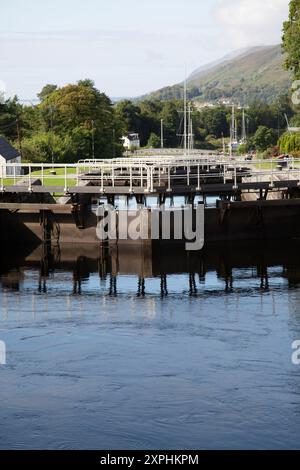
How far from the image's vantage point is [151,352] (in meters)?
25.7

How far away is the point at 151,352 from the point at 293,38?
152 feet

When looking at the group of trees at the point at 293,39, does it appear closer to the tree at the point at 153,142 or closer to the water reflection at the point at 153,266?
the water reflection at the point at 153,266

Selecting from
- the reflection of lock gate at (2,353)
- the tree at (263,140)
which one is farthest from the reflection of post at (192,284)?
the tree at (263,140)

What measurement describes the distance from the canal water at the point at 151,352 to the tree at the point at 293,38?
30869 millimetres

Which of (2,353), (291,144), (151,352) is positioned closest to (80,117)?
(291,144)

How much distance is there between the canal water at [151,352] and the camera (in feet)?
67.2

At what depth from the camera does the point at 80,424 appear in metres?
20.8

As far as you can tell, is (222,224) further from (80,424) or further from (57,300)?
(80,424)

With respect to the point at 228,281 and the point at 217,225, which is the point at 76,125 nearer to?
the point at 217,225

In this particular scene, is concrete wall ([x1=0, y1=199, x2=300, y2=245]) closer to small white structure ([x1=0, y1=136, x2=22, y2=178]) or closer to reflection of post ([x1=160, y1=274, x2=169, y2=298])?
reflection of post ([x1=160, y1=274, x2=169, y2=298])

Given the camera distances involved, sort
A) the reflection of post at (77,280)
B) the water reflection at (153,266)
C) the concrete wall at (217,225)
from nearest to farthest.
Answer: the reflection of post at (77,280), the water reflection at (153,266), the concrete wall at (217,225)

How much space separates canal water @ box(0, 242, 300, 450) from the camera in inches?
806
